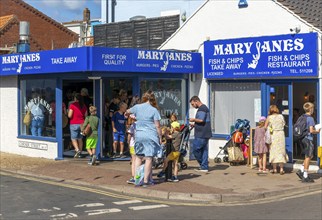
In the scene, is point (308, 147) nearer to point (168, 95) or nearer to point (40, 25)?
point (168, 95)

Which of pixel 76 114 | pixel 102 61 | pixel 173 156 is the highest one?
pixel 102 61

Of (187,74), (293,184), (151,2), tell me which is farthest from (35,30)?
(293,184)

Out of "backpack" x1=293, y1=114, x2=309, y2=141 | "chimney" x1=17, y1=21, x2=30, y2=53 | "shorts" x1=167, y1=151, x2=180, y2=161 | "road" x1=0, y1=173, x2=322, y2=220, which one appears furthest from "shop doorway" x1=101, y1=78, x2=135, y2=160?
"backpack" x1=293, y1=114, x2=309, y2=141

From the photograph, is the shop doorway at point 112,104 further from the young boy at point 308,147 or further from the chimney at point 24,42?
the young boy at point 308,147

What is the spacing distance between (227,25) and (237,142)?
12.1 ft

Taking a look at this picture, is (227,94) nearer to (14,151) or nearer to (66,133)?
(66,133)

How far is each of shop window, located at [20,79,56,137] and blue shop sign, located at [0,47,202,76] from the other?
26.9 inches

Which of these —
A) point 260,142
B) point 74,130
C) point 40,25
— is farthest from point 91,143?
point 40,25

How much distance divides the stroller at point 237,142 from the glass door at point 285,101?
99cm

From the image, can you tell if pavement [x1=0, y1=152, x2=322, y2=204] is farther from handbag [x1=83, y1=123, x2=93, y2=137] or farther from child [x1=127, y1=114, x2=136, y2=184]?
handbag [x1=83, y1=123, x2=93, y2=137]

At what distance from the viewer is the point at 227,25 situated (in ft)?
51.3

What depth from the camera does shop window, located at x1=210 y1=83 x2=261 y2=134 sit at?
15.1m

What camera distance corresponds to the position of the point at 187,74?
53.2ft

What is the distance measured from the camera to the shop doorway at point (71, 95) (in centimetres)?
1614
